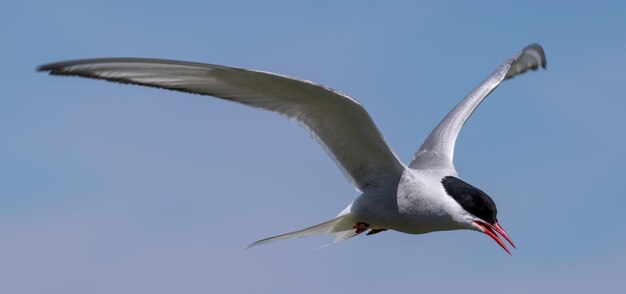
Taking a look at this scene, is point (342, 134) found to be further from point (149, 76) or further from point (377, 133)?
point (149, 76)

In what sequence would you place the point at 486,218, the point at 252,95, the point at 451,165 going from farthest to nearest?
the point at 451,165, the point at 486,218, the point at 252,95

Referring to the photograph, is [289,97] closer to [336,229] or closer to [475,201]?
[475,201]

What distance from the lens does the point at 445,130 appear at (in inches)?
359

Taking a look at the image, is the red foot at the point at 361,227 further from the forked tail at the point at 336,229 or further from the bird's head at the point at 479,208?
the bird's head at the point at 479,208

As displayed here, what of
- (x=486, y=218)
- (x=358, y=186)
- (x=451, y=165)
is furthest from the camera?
(x=451, y=165)

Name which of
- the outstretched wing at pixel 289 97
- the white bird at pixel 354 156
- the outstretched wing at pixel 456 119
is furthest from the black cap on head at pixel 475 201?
the outstretched wing at pixel 456 119

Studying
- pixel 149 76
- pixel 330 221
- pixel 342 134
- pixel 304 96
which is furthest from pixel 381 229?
pixel 149 76

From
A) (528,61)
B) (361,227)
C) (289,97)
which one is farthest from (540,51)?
(289,97)

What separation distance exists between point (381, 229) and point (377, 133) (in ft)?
3.63

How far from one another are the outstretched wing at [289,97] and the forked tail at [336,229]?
32 cm

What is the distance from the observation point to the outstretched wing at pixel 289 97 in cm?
592

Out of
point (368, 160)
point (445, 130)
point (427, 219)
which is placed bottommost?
point (427, 219)

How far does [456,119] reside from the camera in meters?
9.25

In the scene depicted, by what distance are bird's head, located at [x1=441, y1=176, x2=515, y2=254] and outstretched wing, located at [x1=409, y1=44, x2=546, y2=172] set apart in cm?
90
